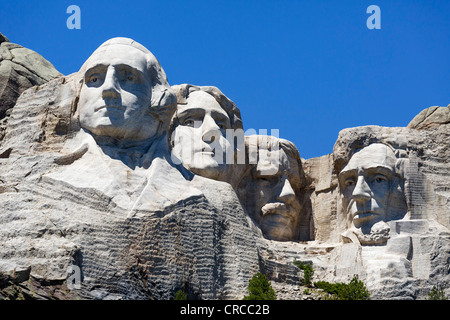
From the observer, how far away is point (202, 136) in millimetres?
26047

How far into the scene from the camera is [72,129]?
24688 mm

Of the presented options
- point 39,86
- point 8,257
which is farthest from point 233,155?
point 8,257

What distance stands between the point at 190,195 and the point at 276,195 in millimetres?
3432

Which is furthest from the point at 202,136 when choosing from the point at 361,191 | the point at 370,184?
the point at 370,184

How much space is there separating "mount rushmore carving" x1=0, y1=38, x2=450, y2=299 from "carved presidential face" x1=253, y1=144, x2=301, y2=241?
2cm

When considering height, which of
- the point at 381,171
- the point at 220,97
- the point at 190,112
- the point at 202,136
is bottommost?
the point at 381,171

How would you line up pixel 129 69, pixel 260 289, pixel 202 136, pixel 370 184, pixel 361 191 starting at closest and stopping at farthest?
pixel 260 289 → pixel 129 69 → pixel 202 136 → pixel 361 191 → pixel 370 184

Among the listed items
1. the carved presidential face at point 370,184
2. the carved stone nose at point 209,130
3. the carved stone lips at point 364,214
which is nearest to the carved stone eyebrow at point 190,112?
the carved stone nose at point 209,130

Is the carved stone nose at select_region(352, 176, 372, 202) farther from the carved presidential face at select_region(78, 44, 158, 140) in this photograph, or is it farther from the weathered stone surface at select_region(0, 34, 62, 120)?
the weathered stone surface at select_region(0, 34, 62, 120)

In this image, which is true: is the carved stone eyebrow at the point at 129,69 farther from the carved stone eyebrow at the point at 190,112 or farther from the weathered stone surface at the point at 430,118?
the weathered stone surface at the point at 430,118

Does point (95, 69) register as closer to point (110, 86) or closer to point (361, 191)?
point (110, 86)

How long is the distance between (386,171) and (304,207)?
216 centimetres

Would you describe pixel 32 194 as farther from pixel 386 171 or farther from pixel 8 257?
Result: pixel 386 171

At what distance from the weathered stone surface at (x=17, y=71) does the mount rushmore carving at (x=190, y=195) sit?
1.21 meters
